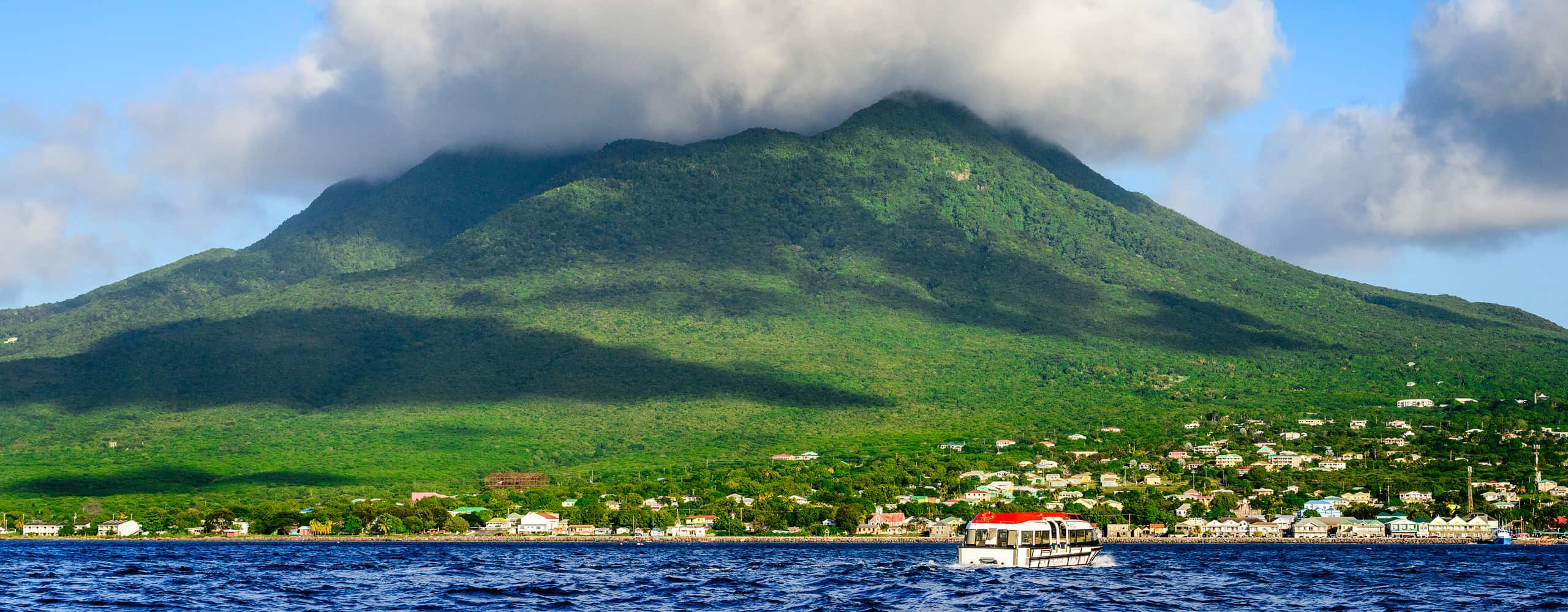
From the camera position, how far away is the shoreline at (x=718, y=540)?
160m

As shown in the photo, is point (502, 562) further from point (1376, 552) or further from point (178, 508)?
point (178, 508)

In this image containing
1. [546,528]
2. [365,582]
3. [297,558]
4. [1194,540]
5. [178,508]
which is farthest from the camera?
[178,508]

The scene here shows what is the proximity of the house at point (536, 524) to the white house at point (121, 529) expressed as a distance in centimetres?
3913

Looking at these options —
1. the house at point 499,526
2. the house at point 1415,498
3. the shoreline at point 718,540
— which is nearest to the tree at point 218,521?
the shoreline at point 718,540

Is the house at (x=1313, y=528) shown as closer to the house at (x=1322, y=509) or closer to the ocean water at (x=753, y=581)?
the house at (x=1322, y=509)

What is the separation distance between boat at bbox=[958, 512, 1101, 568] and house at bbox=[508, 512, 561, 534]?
8393 cm

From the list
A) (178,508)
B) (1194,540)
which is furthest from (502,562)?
(178,508)

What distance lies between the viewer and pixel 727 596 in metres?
76.4

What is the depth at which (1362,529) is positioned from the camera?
16600 cm

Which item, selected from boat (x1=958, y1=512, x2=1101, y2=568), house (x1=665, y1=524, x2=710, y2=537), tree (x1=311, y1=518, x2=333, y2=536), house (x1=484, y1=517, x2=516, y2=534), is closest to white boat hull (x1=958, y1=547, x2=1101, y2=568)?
boat (x1=958, y1=512, x2=1101, y2=568)

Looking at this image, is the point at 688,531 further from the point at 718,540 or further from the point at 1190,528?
the point at 1190,528

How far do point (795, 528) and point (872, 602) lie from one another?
103 meters

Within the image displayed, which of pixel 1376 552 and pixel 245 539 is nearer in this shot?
pixel 1376 552

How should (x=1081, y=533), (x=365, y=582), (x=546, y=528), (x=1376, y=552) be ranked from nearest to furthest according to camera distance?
1. (x=365, y=582)
2. (x=1081, y=533)
3. (x=1376, y=552)
4. (x=546, y=528)
